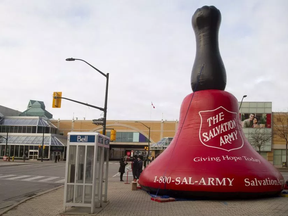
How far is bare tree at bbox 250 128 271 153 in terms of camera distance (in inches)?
1928

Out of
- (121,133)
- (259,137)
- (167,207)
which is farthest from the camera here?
(121,133)

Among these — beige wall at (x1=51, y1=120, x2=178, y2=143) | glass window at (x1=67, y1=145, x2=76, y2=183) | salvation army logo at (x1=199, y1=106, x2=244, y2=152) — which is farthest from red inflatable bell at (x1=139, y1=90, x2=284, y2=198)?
beige wall at (x1=51, y1=120, x2=178, y2=143)

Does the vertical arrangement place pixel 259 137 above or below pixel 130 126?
below

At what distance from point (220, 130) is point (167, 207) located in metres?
4.22

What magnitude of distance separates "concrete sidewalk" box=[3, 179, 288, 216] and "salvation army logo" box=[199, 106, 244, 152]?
2351 millimetres

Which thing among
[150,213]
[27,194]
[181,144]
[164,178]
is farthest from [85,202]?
[27,194]

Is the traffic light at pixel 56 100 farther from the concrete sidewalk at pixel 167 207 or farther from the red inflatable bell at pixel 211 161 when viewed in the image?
the red inflatable bell at pixel 211 161

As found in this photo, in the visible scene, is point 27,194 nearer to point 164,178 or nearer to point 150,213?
point 164,178

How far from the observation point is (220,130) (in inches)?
524

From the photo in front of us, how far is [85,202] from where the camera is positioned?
33.0 feet

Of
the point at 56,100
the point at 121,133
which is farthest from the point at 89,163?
the point at 121,133

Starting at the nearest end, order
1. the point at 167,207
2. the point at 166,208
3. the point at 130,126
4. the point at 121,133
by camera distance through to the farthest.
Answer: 1. the point at 166,208
2. the point at 167,207
3. the point at 130,126
4. the point at 121,133

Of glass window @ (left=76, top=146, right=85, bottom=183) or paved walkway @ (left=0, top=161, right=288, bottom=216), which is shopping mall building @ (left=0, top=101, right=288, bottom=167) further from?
glass window @ (left=76, top=146, right=85, bottom=183)

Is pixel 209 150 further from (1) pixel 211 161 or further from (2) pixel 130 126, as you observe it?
(2) pixel 130 126
